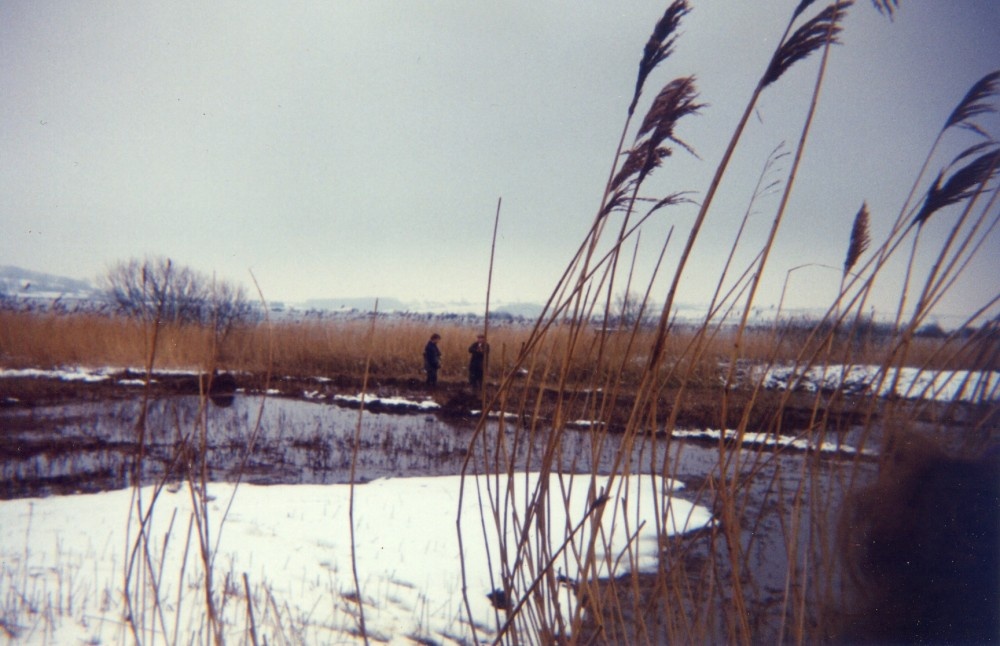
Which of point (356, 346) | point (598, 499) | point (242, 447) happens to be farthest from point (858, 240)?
point (356, 346)

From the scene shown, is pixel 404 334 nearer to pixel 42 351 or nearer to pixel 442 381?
pixel 442 381

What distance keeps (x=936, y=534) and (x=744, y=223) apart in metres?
0.78

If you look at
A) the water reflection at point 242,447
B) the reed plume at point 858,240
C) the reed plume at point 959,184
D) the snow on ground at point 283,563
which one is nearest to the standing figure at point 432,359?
the water reflection at point 242,447

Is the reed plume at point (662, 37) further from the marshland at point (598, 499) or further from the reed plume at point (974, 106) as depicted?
the reed plume at point (974, 106)

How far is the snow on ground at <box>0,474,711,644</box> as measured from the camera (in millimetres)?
2340

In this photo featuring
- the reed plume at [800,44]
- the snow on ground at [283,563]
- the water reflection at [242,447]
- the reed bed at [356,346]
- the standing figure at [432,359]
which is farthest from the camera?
the standing figure at [432,359]

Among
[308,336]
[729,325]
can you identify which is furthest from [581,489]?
[308,336]

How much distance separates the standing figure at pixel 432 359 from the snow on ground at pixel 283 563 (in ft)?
25.5

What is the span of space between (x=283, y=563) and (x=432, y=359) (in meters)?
10.0

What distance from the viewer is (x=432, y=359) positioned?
13.4 meters

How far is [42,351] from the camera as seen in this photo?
1102cm

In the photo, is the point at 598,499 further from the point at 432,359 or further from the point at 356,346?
the point at 356,346

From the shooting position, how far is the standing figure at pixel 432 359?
43.1 feet

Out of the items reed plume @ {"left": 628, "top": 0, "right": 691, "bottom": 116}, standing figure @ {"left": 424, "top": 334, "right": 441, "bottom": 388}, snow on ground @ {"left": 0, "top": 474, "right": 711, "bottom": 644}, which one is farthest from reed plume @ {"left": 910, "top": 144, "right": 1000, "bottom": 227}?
standing figure @ {"left": 424, "top": 334, "right": 441, "bottom": 388}
